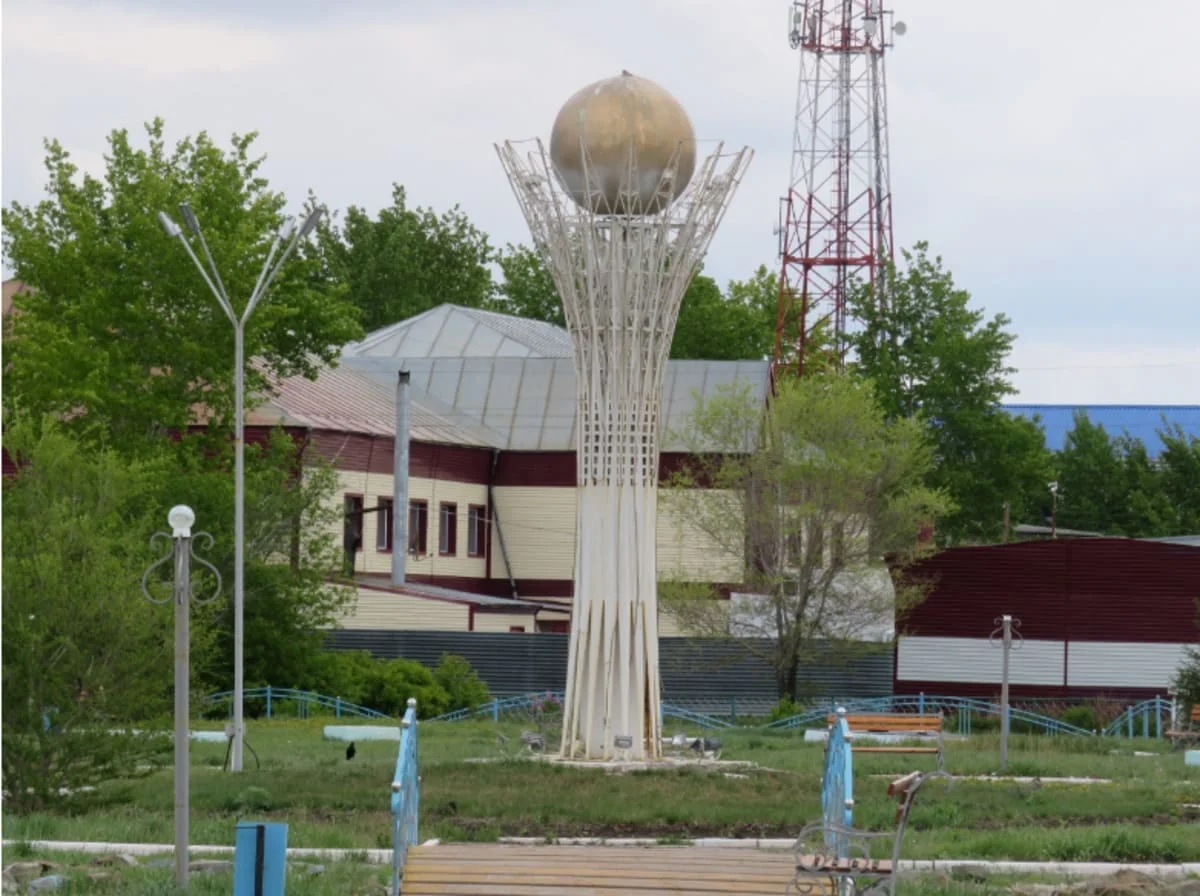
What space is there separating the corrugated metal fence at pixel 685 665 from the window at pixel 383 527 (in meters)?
7.60

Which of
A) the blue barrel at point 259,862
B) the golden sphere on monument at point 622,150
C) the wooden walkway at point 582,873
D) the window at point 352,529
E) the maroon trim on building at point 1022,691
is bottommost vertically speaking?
the maroon trim on building at point 1022,691

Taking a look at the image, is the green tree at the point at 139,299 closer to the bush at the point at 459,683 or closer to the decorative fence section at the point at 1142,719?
the bush at the point at 459,683

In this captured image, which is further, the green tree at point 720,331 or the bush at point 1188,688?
the green tree at point 720,331

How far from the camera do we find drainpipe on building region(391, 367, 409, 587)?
48875mm

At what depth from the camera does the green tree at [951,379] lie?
204 ft

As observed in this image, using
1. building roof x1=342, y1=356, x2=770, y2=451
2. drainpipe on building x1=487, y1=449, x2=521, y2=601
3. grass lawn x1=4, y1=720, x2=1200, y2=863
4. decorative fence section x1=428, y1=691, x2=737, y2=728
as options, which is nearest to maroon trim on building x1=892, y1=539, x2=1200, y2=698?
decorative fence section x1=428, y1=691, x2=737, y2=728

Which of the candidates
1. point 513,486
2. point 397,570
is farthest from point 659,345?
point 513,486

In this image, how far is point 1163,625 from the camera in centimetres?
4397

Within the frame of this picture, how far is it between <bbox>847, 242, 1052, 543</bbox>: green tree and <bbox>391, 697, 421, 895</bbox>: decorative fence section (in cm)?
4882

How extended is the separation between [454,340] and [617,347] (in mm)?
36693

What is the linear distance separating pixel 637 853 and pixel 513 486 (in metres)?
41.8

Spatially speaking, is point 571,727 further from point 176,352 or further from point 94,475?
point 176,352

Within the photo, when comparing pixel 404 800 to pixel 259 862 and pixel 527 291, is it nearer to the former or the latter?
pixel 259 862

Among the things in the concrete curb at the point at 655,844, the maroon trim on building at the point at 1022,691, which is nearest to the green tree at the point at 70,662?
the concrete curb at the point at 655,844
